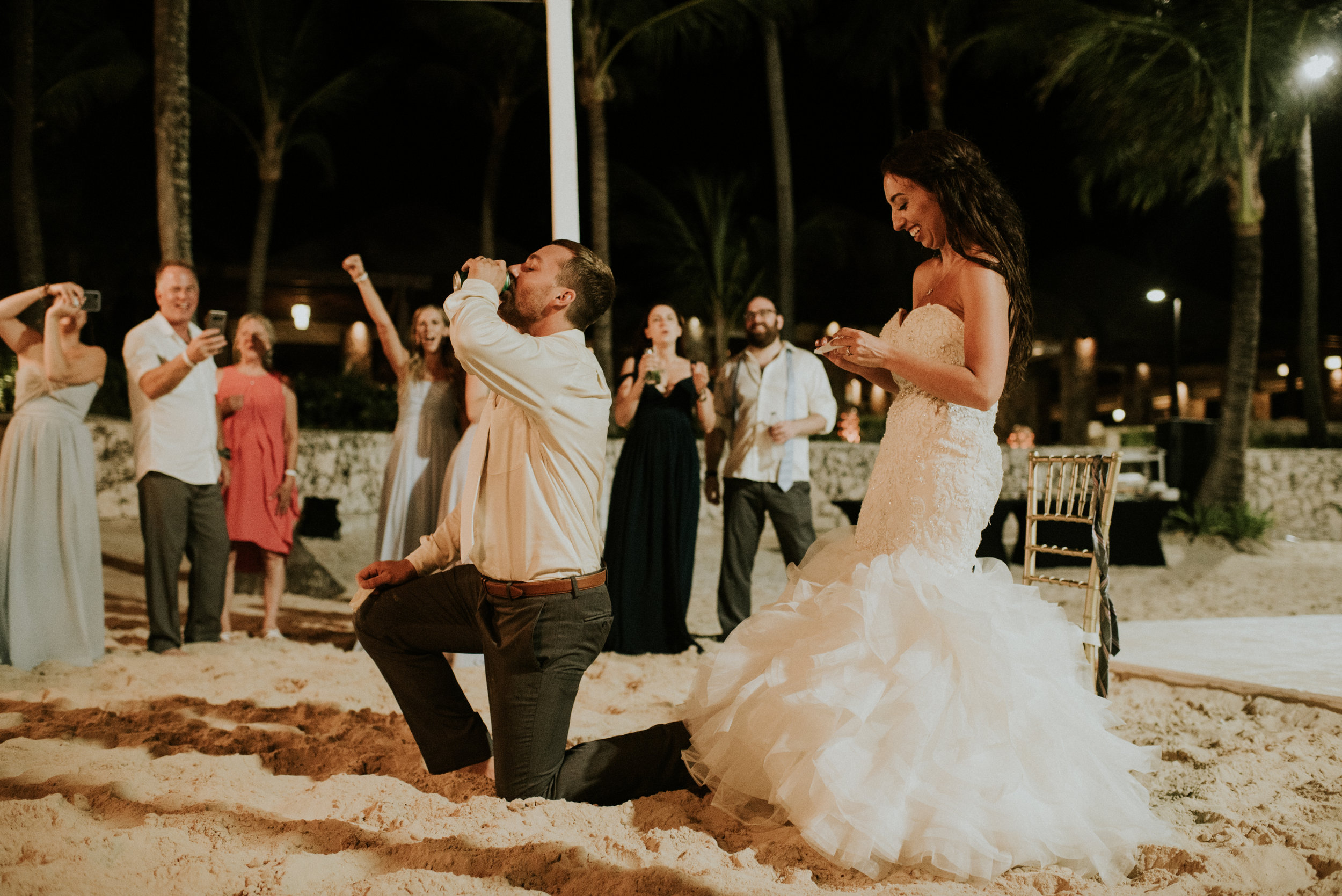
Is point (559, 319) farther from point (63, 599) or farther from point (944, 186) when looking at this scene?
point (63, 599)

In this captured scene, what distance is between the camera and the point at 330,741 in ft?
10.9

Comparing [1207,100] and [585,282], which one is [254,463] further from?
[1207,100]

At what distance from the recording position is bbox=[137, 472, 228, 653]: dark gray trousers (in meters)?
4.62

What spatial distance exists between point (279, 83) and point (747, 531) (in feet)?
54.2

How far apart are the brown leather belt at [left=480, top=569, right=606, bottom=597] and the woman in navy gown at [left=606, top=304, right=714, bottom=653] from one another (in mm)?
2332

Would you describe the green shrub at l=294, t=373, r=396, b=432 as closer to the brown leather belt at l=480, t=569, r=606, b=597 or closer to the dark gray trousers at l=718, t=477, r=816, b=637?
the dark gray trousers at l=718, t=477, r=816, b=637

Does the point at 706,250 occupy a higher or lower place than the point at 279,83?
lower

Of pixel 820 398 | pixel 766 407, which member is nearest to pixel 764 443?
pixel 766 407

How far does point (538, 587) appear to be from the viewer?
8.16 feet

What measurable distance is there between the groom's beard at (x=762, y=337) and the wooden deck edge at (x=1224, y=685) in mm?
2470

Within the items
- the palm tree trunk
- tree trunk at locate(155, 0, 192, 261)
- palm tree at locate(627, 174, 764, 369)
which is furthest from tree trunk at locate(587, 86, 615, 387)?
palm tree at locate(627, 174, 764, 369)

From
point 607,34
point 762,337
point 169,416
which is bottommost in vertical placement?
point 169,416

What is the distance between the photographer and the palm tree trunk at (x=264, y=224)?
1692cm

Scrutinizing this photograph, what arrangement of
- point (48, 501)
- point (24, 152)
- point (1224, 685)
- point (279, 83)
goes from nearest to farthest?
point (1224, 685)
point (48, 501)
point (24, 152)
point (279, 83)
